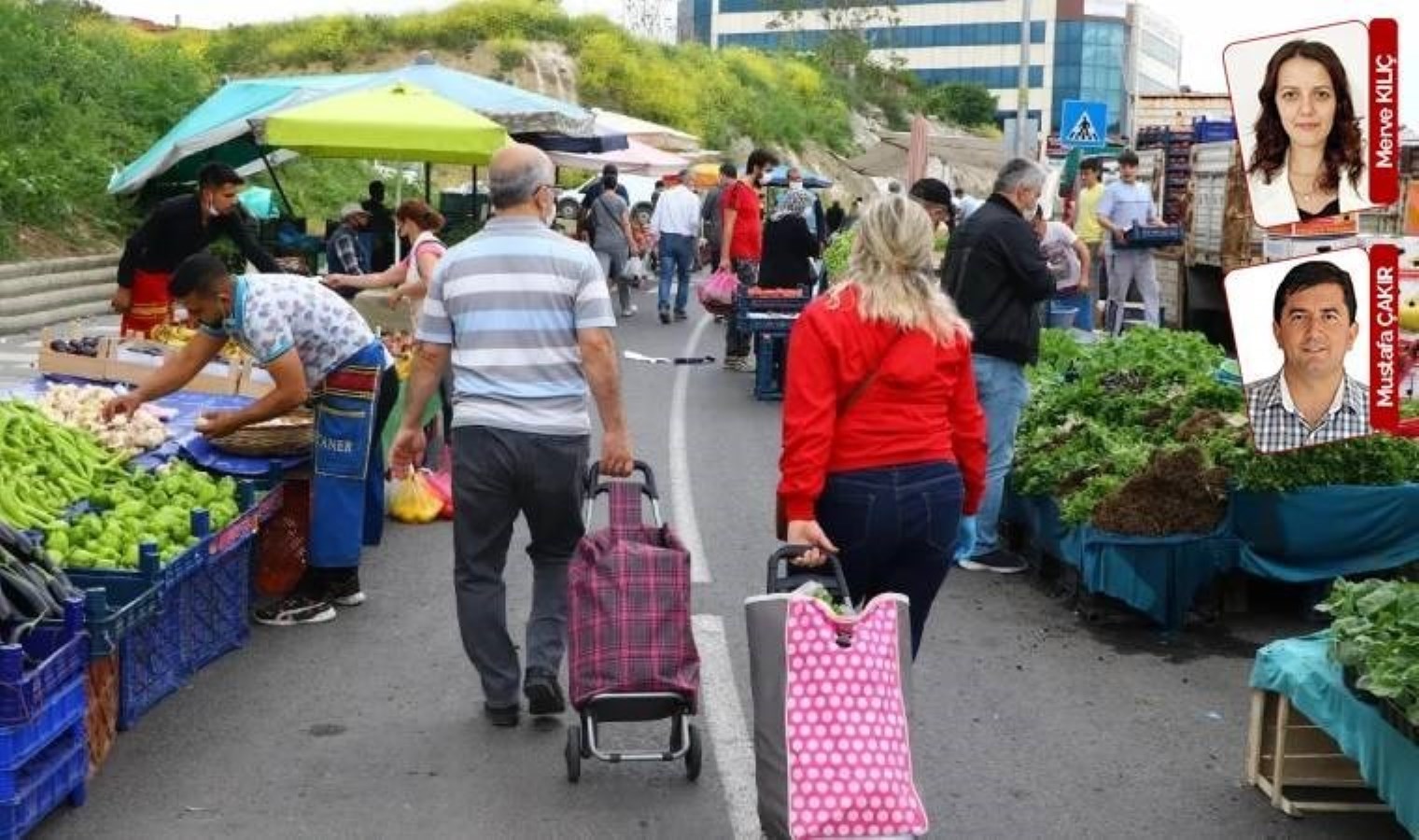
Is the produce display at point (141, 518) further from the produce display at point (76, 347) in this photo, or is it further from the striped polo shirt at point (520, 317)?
the produce display at point (76, 347)

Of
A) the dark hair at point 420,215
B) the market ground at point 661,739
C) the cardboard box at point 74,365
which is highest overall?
the dark hair at point 420,215

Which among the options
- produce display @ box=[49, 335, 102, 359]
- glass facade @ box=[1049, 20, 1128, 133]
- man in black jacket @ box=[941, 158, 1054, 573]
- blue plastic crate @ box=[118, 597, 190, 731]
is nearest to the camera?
blue plastic crate @ box=[118, 597, 190, 731]

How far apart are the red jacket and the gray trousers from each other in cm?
125

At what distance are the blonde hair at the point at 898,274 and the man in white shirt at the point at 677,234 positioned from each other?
1726 cm

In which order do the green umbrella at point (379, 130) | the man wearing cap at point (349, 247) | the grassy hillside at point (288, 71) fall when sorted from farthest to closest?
the grassy hillside at point (288, 71) < the man wearing cap at point (349, 247) < the green umbrella at point (379, 130)

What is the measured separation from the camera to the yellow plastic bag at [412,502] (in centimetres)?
998

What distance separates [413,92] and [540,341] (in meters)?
9.47

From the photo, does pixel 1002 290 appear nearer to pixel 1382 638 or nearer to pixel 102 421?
pixel 1382 638

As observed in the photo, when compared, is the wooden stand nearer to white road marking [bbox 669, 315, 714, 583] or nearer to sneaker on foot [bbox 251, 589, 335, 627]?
white road marking [bbox 669, 315, 714, 583]

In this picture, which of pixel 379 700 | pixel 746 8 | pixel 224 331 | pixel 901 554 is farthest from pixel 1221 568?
pixel 746 8

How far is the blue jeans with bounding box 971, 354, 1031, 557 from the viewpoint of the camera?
8758mm

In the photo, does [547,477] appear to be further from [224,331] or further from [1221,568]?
[1221,568]

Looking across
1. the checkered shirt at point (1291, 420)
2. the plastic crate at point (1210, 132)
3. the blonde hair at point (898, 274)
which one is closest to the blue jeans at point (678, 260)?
the plastic crate at point (1210, 132)

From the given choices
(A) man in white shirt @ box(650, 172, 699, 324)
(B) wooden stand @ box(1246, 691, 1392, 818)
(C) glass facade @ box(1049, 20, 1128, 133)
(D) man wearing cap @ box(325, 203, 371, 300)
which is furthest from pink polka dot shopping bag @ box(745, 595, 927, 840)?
(C) glass facade @ box(1049, 20, 1128, 133)
